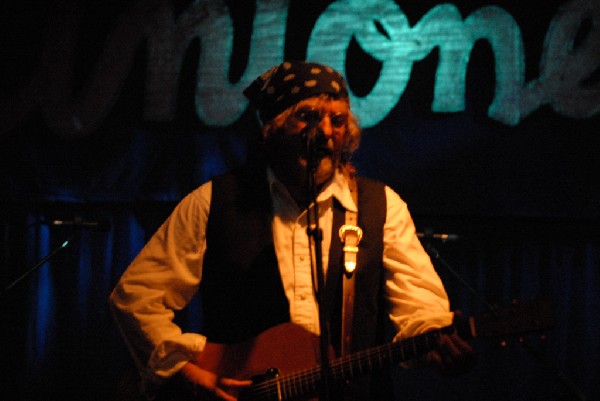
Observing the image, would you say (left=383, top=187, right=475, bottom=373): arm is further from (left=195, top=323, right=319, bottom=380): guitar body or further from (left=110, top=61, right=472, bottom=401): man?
(left=195, top=323, right=319, bottom=380): guitar body

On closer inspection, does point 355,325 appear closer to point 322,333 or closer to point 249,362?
point 249,362

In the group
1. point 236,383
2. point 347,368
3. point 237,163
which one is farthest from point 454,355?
point 237,163

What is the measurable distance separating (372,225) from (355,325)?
44cm

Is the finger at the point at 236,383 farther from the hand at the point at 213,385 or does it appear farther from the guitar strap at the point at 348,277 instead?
the guitar strap at the point at 348,277

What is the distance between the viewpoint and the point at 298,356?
2.31 metres

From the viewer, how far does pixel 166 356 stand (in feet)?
7.73

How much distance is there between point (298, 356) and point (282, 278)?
36 cm

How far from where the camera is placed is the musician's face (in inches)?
101

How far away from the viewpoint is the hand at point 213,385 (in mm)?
2256

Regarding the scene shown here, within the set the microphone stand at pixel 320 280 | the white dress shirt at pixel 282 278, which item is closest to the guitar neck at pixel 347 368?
the white dress shirt at pixel 282 278

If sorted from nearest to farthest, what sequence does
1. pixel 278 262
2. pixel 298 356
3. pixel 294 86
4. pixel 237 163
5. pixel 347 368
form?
pixel 347 368
pixel 298 356
pixel 278 262
pixel 294 86
pixel 237 163

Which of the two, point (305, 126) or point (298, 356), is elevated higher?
point (305, 126)

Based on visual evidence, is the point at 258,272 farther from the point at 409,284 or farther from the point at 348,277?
the point at 409,284

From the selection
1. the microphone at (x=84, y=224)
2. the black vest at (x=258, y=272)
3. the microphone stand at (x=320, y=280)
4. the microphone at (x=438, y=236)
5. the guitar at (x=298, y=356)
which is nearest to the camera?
the microphone stand at (x=320, y=280)
